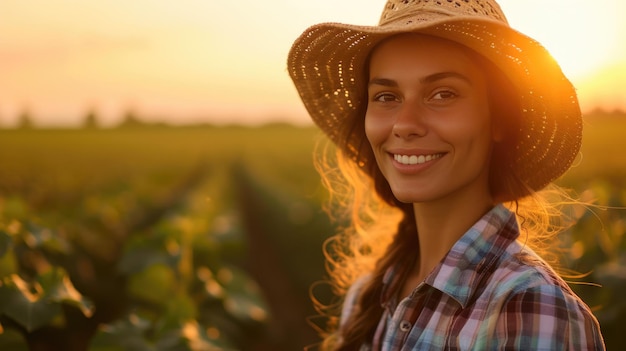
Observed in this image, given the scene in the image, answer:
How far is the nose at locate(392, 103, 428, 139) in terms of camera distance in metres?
2.03

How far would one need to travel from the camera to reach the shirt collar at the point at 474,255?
1.92m

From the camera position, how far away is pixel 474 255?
2.00 metres

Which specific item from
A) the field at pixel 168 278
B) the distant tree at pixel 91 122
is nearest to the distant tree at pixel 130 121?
the distant tree at pixel 91 122

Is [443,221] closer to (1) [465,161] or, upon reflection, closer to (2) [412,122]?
(1) [465,161]

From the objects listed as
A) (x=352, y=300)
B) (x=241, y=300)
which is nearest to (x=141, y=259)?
(x=241, y=300)

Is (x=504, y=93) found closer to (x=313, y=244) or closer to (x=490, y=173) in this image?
(x=490, y=173)

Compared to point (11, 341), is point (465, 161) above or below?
above

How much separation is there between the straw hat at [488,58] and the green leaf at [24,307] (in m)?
1.26

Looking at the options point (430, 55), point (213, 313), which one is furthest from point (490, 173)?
point (213, 313)

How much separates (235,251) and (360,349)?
475 cm

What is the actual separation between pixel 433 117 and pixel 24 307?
5.47 feet

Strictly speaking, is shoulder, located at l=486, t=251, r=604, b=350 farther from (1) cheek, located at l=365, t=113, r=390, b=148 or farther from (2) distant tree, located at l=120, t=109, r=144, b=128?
(2) distant tree, located at l=120, t=109, r=144, b=128

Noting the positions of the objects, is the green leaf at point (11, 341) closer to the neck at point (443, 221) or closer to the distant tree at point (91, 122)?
the neck at point (443, 221)

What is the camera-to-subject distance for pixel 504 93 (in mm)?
2154
